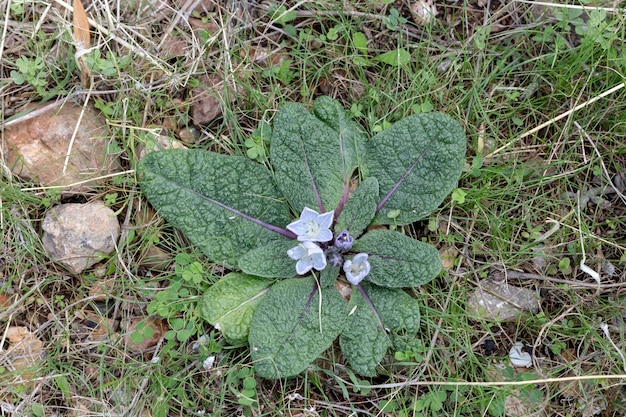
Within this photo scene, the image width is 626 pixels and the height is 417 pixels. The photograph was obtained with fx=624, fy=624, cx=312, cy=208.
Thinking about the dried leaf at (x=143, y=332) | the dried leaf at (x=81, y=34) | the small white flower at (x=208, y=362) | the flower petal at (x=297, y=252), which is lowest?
the small white flower at (x=208, y=362)

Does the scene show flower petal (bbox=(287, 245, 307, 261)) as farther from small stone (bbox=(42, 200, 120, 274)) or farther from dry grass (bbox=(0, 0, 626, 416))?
small stone (bbox=(42, 200, 120, 274))

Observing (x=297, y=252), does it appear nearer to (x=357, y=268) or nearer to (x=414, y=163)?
(x=357, y=268)

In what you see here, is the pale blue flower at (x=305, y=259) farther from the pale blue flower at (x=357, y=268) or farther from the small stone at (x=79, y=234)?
the small stone at (x=79, y=234)

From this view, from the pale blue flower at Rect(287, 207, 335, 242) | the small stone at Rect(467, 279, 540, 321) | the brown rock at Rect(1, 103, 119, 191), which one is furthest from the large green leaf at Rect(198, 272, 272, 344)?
the small stone at Rect(467, 279, 540, 321)

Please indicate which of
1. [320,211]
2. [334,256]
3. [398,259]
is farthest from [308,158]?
[398,259]

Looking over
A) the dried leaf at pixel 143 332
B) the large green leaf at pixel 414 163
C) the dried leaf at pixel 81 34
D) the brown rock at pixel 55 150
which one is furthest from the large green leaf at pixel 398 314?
the dried leaf at pixel 81 34
